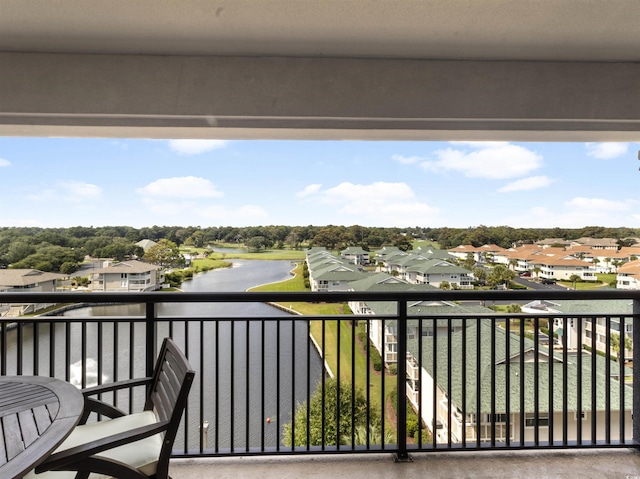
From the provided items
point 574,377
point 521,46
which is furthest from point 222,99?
point 574,377

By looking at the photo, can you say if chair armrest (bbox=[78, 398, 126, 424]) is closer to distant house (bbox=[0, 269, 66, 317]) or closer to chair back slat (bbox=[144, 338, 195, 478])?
chair back slat (bbox=[144, 338, 195, 478])

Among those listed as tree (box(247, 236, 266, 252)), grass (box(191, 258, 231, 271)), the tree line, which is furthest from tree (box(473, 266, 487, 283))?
grass (box(191, 258, 231, 271))

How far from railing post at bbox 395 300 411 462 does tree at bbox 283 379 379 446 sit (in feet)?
0.62

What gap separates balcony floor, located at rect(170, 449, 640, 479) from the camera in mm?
2084

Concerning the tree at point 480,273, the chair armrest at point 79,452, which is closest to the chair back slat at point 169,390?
the chair armrest at point 79,452

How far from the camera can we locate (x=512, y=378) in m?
2.41

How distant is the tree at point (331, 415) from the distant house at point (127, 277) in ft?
4.24

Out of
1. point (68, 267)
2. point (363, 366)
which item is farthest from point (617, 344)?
point (68, 267)

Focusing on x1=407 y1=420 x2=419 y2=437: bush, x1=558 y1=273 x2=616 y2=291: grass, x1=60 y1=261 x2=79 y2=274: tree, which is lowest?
x1=407 y1=420 x2=419 y2=437: bush

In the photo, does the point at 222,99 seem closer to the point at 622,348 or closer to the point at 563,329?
the point at 563,329

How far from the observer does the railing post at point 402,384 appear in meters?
2.24

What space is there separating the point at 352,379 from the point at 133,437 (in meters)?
1.41

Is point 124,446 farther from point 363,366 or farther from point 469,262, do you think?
point 469,262

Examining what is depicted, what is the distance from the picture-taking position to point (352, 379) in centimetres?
237
